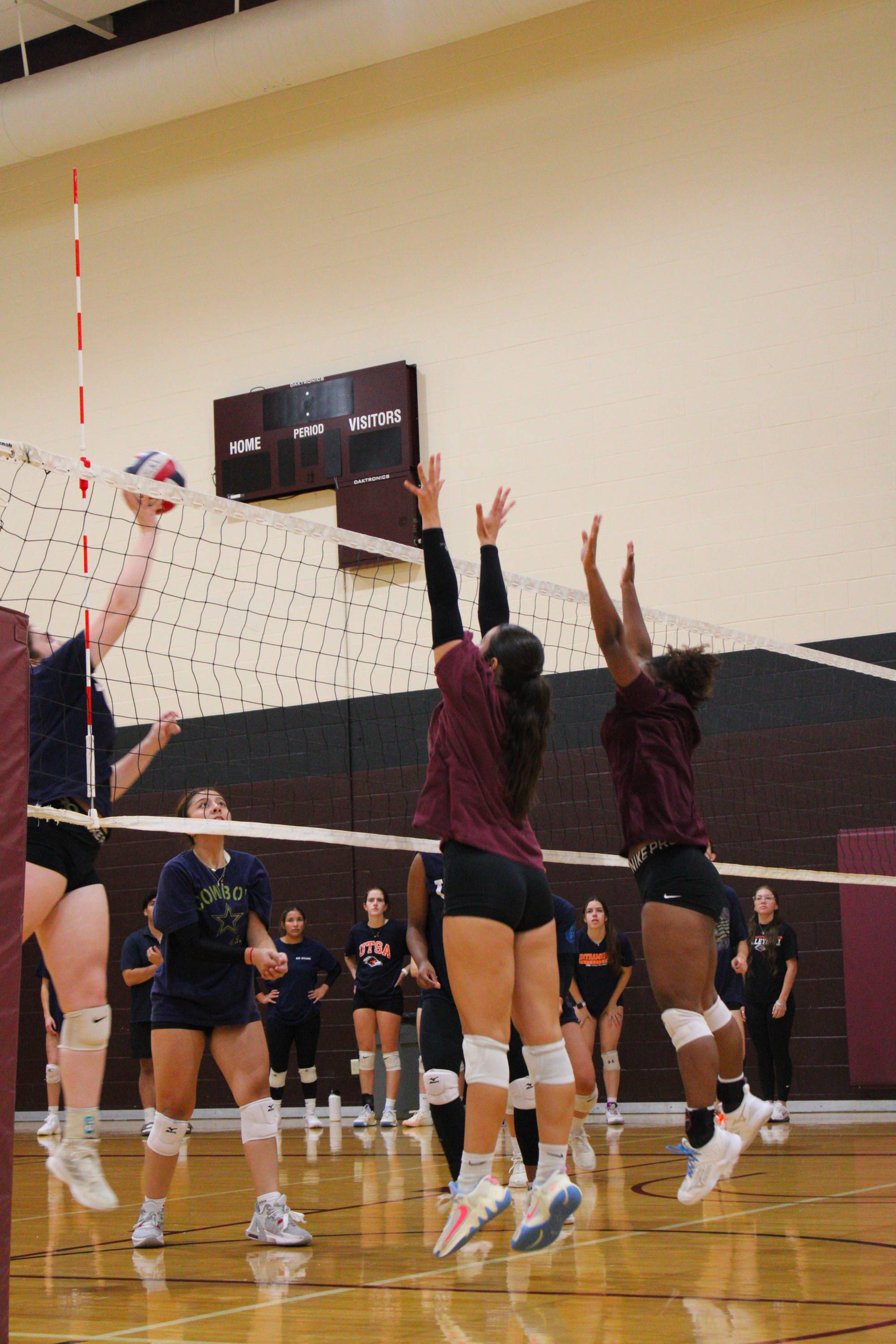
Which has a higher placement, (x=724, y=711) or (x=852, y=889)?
(x=724, y=711)

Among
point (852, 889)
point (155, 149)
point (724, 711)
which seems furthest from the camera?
point (155, 149)

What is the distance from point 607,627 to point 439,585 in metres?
0.72

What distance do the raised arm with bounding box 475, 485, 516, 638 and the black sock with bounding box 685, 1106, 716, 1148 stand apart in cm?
170

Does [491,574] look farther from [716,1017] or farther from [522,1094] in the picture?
[522,1094]

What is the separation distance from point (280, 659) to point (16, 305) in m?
5.22

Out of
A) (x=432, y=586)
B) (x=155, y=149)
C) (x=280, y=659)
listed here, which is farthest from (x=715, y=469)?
(x=432, y=586)

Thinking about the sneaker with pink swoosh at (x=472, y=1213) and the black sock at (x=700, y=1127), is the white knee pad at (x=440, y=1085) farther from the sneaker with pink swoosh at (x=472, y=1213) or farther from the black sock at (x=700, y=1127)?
the sneaker with pink swoosh at (x=472, y=1213)

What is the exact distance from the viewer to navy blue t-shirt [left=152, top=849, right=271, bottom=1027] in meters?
5.16

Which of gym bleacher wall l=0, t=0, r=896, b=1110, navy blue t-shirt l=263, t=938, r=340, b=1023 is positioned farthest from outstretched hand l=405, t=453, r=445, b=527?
navy blue t-shirt l=263, t=938, r=340, b=1023

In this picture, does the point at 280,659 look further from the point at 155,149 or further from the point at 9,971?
the point at 9,971

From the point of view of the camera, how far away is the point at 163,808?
525 inches

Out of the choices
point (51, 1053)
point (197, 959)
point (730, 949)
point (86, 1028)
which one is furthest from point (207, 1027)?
point (51, 1053)

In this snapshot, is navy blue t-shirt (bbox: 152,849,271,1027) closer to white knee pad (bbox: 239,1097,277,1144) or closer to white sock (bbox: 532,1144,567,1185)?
white knee pad (bbox: 239,1097,277,1144)

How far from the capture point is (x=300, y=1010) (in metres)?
11.5
